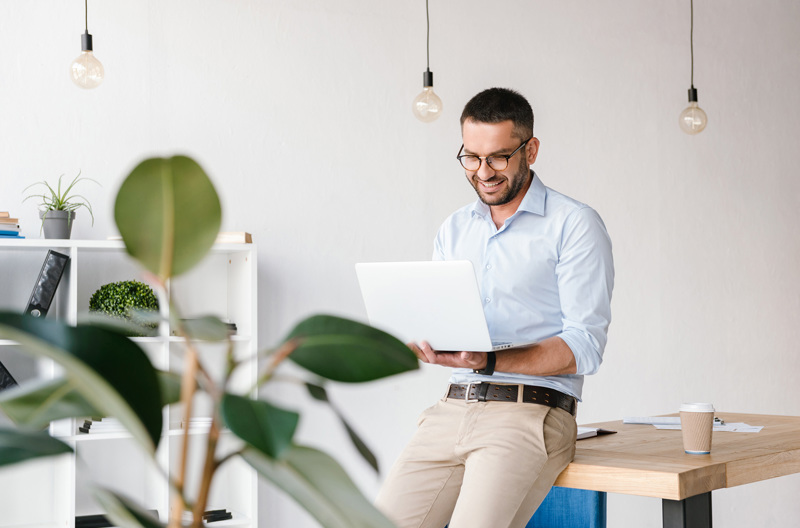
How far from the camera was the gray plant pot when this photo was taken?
3098mm

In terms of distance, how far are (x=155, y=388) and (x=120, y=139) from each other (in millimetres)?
3150

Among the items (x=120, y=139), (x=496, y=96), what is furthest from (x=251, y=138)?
(x=496, y=96)

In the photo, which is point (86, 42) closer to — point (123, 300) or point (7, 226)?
point (7, 226)

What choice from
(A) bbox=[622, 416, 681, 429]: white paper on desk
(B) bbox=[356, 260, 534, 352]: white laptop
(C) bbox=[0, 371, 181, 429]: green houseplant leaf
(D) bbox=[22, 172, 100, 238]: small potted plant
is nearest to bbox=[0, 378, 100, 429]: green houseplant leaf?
(C) bbox=[0, 371, 181, 429]: green houseplant leaf

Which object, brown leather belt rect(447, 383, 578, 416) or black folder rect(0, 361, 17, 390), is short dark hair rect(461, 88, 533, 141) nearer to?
brown leather belt rect(447, 383, 578, 416)

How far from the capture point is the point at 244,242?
325cm

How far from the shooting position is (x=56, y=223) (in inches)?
122

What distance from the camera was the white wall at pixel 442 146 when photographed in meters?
3.44

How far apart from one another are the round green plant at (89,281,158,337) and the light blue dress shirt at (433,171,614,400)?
1325 mm

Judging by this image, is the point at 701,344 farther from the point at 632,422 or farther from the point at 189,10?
the point at 189,10

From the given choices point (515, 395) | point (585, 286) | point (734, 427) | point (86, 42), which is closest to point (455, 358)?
point (515, 395)

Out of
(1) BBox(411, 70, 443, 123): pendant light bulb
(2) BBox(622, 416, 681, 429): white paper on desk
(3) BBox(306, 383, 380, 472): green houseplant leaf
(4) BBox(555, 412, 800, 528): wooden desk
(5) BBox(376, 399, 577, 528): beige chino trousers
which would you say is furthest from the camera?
(1) BBox(411, 70, 443, 123): pendant light bulb

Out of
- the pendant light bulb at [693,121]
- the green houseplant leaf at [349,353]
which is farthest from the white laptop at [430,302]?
the pendant light bulb at [693,121]

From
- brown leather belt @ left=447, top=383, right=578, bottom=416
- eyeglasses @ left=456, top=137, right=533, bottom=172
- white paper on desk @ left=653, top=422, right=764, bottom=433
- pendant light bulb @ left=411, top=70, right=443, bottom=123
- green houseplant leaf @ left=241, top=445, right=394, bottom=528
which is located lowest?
white paper on desk @ left=653, top=422, right=764, bottom=433
